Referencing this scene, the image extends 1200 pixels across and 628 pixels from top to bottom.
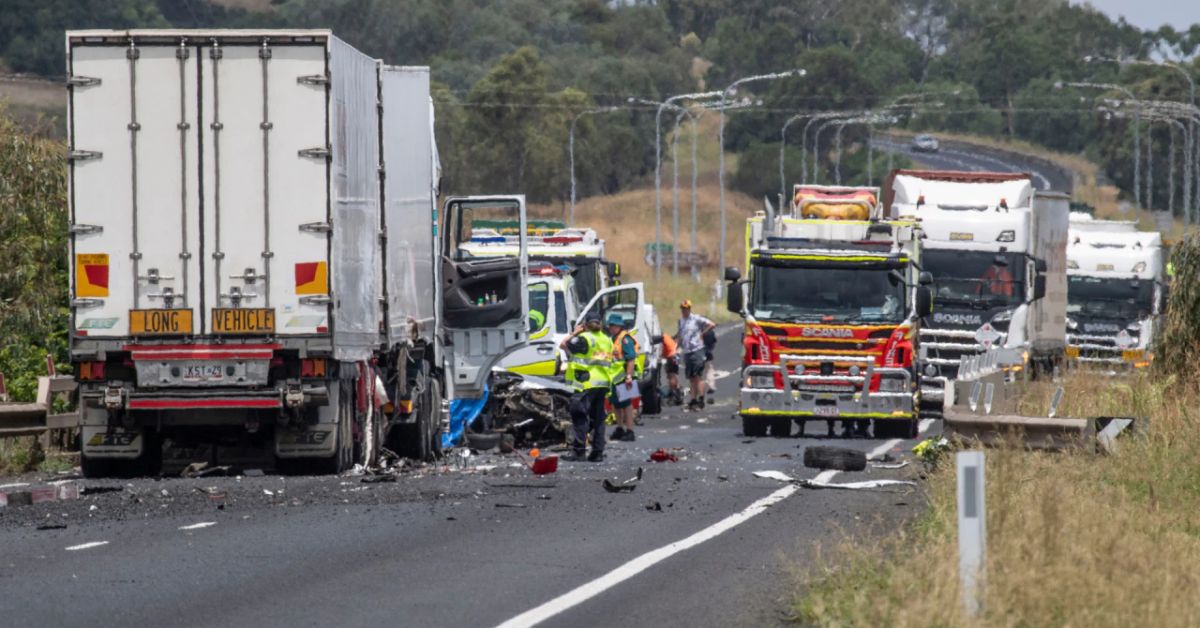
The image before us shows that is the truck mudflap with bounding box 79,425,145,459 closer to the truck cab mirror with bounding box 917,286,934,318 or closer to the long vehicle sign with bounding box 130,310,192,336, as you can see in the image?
the long vehicle sign with bounding box 130,310,192,336

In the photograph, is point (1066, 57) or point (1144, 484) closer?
point (1144, 484)

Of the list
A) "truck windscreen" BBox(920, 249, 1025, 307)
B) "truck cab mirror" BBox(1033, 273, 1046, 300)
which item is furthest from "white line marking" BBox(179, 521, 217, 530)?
"truck cab mirror" BBox(1033, 273, 1046, 300)

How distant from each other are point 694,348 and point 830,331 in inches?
297

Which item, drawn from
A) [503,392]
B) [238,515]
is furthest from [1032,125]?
[238,515]

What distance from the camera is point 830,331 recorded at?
86.3 ft

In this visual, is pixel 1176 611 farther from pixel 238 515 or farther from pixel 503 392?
pixel 503 392

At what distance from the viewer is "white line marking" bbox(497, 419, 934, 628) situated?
995 centimetres

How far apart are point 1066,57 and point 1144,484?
137 metres

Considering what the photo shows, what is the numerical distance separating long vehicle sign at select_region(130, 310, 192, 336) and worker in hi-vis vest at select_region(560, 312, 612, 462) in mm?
4985

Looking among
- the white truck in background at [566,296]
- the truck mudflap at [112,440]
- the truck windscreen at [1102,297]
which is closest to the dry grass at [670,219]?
the truck windscreen at [1102,297]

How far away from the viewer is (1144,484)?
15359 millimetres

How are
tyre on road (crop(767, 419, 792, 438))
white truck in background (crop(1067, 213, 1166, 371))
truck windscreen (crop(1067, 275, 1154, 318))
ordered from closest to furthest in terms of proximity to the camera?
tyre on road (crop(767, 419, 792, 438)) → white truck in background (crop(1067, 213, 1166, 371)) → truck windscreen (crop(1067, 275, 1154, 318))

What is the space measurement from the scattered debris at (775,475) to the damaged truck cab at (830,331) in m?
7.47

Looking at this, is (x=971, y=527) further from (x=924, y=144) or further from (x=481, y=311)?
(x=924, y=144)
